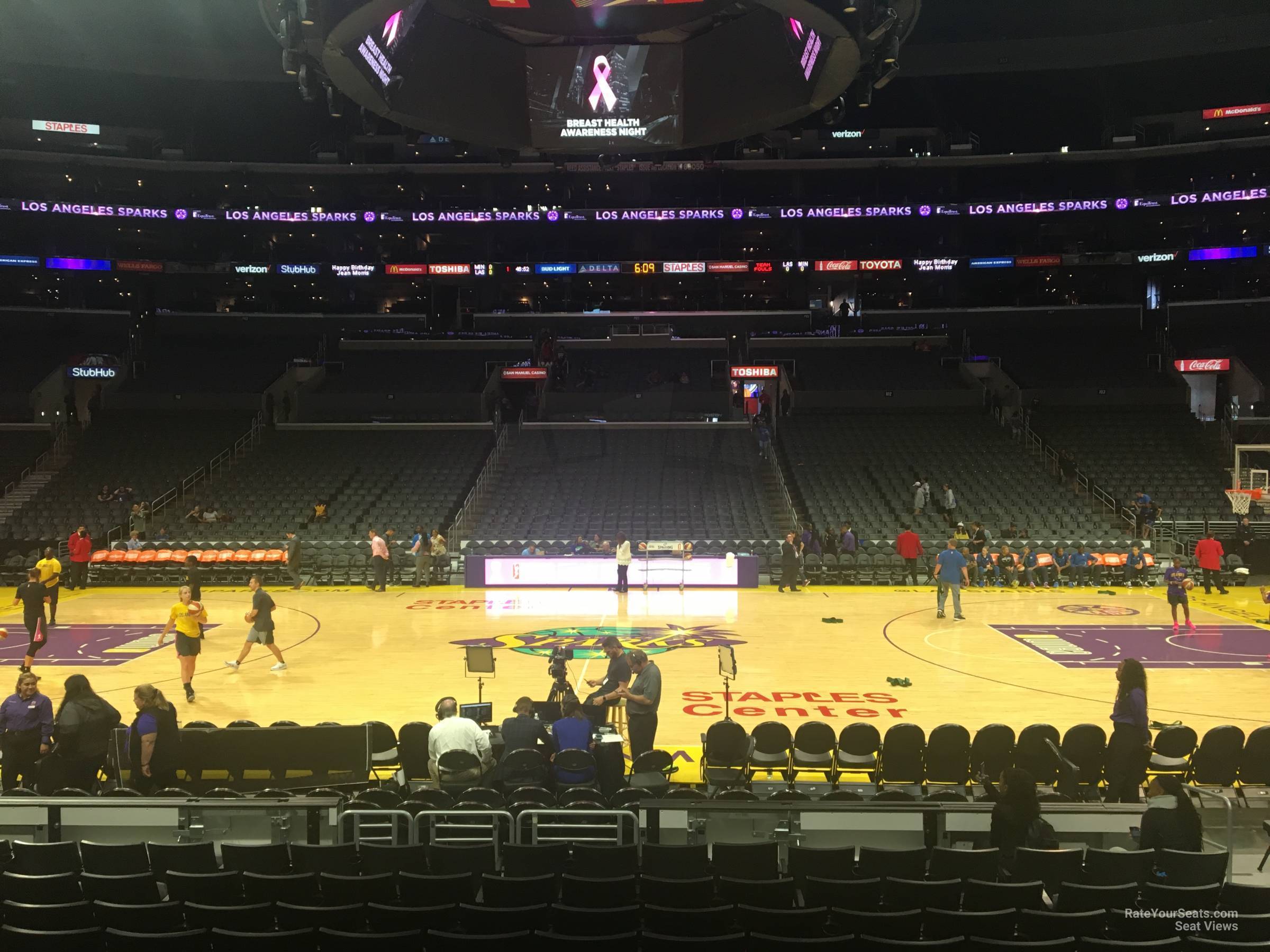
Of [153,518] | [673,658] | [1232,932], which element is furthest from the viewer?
[153,518]

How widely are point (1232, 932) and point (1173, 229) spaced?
42318 mm

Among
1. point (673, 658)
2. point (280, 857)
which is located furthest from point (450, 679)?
point (280, 857)

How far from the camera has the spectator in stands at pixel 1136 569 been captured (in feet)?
78.0

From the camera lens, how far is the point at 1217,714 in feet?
38.0

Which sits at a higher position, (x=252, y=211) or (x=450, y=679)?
(x=252, y=211)

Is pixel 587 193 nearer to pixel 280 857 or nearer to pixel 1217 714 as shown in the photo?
pixel 1217 714

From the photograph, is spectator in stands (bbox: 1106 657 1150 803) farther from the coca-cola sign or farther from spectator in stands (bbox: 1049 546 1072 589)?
the coca-cola sign

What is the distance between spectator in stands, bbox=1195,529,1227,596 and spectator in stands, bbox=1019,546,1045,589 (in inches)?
134

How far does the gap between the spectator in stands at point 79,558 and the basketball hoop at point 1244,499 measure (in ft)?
98.6

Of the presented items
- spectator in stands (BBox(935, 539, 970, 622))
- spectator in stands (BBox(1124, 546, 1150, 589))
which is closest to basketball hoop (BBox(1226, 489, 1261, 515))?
spectator in stands (BBox(1124, 546, 1150, 589))

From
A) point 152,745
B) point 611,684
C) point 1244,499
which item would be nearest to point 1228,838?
point 611,684

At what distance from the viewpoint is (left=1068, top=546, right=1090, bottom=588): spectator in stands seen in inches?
941

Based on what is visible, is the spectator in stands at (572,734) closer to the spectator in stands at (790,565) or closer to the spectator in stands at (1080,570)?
the spectator in stands at (790,565)

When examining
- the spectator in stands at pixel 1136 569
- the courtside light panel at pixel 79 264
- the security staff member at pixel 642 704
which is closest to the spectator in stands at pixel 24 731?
the security staff member at pixel 642 704
